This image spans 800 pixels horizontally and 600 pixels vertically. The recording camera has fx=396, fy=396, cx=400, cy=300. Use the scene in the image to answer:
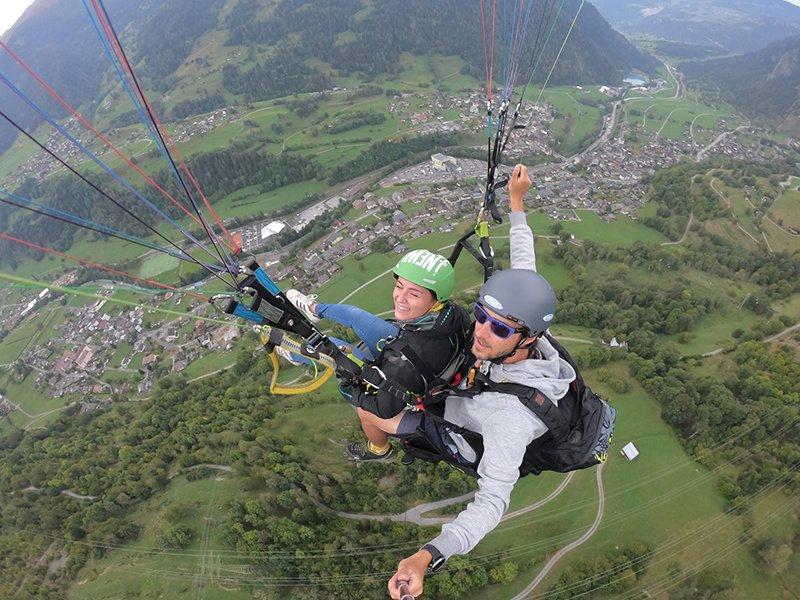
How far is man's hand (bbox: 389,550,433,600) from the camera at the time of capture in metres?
2.89

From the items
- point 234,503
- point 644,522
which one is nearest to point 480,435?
point 234,503

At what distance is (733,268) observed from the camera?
4384 cm

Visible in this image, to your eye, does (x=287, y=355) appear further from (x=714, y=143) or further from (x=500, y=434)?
(x=714, y=143)

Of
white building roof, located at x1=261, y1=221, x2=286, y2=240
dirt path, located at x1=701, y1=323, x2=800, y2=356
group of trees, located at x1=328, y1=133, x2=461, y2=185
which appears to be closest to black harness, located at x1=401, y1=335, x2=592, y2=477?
dirt path, located at x1=701, y1=323, x2=800, y2=356

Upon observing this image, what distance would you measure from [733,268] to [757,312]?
744cm

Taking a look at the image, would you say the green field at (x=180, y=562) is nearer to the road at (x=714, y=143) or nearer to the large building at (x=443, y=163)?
the large building at (x=443, y=163)

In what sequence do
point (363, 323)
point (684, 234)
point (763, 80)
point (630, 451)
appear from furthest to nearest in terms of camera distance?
point (763, 80), point (684, 234), point (630, 451), point (363, 323)

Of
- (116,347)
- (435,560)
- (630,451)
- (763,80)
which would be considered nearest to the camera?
(435,560)

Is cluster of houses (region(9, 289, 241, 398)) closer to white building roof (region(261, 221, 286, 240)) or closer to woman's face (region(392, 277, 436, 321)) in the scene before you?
white building roof (region(261, 221, 286, 240))

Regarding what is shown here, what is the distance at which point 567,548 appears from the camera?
20.5m

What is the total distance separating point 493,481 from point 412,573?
1.06 meters

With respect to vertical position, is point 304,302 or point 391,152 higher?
point 304,302

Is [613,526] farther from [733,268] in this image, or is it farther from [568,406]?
[733,268]

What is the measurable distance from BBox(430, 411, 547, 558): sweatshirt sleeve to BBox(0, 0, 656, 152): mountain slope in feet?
348
